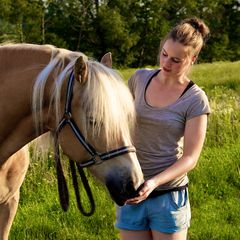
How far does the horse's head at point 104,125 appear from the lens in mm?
2176

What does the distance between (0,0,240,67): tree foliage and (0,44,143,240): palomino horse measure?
25.6 meters

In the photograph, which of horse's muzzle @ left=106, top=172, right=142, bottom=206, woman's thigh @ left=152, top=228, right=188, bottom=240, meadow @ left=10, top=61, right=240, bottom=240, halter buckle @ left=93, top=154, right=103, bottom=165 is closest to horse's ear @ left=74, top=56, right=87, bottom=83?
halter buckle @ left=93, top=154, right=103, bottom=165

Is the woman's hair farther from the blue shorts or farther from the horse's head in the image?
the blue shorts

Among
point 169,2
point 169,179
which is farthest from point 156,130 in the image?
point 169,2

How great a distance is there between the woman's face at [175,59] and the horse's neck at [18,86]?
0.62m

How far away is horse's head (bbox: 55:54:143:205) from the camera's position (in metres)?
2.18

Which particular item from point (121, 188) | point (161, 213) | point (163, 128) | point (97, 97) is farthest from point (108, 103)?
point (161, 213)

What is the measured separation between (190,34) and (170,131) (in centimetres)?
53

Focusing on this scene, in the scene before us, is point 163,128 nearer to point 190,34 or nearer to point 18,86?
point 190,34

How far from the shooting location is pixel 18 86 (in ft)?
7.86

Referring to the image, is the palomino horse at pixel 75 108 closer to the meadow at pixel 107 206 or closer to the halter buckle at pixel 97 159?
the halter buckle at pixel 97 159

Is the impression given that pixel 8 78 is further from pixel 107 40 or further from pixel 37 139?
pixel 107 40

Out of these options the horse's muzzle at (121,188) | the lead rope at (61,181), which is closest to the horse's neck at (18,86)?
the lead rope at (61,181)

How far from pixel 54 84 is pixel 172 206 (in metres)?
0.94
